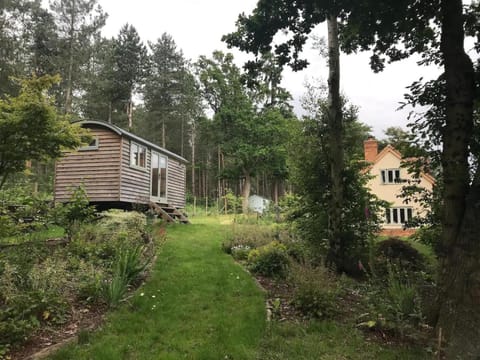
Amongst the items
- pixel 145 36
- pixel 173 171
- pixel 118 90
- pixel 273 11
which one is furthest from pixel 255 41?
pixel 145 36

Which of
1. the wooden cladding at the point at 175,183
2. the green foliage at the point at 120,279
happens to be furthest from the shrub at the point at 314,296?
the wooden cladding at the point at 175,183

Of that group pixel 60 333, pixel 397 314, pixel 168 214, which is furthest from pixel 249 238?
pixel 168 214

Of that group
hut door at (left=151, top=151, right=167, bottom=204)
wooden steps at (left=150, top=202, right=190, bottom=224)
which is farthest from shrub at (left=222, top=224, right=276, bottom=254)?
hut door at (left=151, top=151, right=167, bottom=204)

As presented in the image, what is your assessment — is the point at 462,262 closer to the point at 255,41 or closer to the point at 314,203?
the point at 255,41

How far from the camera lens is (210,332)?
12.4 feet

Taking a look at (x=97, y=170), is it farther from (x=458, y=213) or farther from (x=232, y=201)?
(x=232, y=201)

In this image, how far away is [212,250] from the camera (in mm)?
8445

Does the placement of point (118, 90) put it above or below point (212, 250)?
above

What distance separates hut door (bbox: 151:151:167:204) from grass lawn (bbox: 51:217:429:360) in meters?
9.32

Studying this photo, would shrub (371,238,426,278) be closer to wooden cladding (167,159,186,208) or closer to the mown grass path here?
the mown grass path

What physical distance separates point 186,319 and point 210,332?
0.51 metres

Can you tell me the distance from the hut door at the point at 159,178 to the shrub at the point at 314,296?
10.9 m

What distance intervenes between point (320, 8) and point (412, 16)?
1.26 metres

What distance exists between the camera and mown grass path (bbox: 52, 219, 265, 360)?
10.8ft
